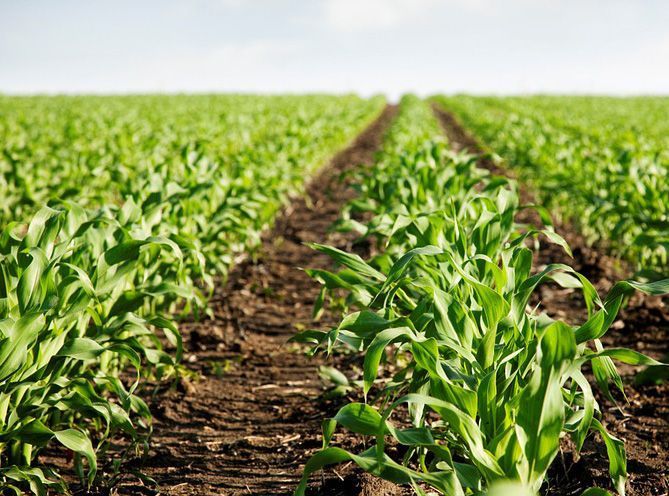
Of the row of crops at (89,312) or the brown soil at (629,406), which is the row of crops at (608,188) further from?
the row of crops at (89,312)

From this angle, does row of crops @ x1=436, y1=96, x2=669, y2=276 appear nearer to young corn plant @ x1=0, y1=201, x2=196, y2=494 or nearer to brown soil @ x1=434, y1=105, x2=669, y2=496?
brown soil @ x1=434, y1=105, x2=669, y2=496

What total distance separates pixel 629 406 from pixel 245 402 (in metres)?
2.06

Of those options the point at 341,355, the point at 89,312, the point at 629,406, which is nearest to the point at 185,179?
the point at 341,355

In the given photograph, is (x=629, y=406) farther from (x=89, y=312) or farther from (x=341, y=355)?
(x=89, y=312)

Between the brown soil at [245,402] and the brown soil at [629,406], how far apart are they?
926 millimetres

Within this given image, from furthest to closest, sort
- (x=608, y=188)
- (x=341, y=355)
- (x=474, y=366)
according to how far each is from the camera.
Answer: (x=608, y=188) < (x=341, y=355) < (x=474, y=366)

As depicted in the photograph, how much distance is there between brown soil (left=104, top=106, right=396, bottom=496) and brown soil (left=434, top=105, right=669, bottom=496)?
926 mm

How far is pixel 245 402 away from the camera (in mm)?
3951

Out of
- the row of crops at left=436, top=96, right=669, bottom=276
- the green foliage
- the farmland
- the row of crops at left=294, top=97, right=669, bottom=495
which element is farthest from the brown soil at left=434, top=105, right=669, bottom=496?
the green foliage

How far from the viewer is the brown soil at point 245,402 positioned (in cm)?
309

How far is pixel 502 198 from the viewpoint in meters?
3.76

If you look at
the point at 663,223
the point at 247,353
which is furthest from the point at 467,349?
the point at 663,223

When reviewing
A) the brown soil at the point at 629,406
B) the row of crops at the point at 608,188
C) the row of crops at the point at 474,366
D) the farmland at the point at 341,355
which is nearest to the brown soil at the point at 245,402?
the farmland at the point at 341,355

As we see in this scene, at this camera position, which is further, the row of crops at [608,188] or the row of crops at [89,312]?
the row of crops at [608,188]
